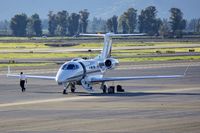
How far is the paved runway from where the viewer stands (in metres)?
34.2

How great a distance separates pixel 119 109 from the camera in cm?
4228

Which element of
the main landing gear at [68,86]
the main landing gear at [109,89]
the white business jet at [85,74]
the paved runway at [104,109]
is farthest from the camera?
the main landing gear at [109,89]

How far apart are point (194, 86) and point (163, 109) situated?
63.3 feet

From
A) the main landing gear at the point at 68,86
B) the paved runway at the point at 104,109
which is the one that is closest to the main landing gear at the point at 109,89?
the paved runway at the point at 104,109

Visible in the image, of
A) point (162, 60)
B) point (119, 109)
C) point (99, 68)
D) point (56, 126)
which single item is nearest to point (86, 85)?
point (99, 68)

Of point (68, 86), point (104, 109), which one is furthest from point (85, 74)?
point (104, 109)

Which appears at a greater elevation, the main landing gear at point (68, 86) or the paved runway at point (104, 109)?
the main landing gear at point (68, 86)

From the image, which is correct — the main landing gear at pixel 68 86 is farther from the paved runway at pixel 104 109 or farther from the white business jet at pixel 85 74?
the paved runway at pixel 104 109

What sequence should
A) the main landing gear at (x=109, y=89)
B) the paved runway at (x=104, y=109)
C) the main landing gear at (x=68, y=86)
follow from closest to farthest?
the paved runway at (x=104, y=109), the main landing gear at (x=68, y=86), the main landing gear at (x=109, y=89)

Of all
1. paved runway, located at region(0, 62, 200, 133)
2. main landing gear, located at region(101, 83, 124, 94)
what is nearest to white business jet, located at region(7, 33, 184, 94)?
main landing gear, located at region(101, 83, 124, 94)

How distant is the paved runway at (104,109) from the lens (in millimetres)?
34188

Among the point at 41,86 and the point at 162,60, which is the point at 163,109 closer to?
the point at 41,86

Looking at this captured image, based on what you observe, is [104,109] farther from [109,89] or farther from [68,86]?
[68,86]

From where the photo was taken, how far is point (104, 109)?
4231 cm
